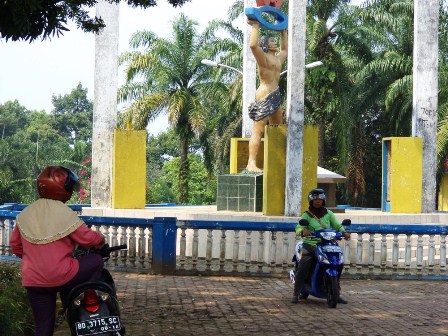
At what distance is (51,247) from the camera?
21.8 feet

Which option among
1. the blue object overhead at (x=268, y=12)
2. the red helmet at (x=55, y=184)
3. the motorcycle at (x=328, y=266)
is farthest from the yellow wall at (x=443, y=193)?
the red helmet at (x=55, y=184)

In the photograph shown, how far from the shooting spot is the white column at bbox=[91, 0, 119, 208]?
21422mm

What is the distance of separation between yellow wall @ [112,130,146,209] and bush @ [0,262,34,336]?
11.2 m

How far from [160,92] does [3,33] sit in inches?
1347

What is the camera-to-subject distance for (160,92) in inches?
1699

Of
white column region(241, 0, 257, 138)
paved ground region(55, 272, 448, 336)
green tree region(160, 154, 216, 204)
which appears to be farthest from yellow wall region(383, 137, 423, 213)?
green tree region(160, 154, 216, 204)

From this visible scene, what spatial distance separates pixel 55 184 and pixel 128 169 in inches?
581

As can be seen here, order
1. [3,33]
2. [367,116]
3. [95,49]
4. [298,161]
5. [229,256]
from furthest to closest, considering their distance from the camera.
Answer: [367,116], [95,49], [298,161], [229,256], [3,33]

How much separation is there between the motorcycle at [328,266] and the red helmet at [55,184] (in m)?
5.22

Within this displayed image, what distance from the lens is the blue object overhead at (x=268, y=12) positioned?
21062 mm

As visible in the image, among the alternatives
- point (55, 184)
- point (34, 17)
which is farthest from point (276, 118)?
point (55, 184)

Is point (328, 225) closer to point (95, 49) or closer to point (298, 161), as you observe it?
point (298, 161)

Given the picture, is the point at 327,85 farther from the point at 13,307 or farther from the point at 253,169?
the point at 13,307

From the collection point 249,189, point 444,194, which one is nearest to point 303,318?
point 249,189
